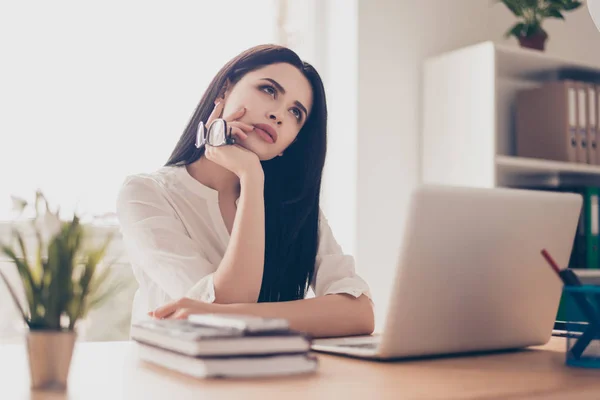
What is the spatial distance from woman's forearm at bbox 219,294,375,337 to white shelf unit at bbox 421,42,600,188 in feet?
4.92

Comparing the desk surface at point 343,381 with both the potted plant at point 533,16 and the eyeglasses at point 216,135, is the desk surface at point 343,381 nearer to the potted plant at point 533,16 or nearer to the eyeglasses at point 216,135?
the eyeglasses at point 216,135

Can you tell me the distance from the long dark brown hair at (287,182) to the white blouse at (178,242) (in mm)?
46

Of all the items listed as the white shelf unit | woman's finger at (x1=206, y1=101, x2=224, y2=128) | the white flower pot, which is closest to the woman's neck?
woman's finger at (x1=206, y1=101, x2=224, y2=128)

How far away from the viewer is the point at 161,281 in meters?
1.64

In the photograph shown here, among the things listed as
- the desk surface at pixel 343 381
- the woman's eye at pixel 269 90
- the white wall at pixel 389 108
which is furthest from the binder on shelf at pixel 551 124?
the desk surface at pixel 343 381

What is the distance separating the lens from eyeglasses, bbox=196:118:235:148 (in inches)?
66.0

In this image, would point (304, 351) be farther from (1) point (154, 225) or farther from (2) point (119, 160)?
(2) point (119, 160)

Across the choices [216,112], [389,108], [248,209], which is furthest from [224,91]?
[389,108]

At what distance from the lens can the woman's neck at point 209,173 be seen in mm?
1880

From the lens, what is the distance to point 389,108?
308cm

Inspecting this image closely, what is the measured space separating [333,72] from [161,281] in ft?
5.52

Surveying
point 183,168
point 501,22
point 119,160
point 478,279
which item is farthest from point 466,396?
point 501,22

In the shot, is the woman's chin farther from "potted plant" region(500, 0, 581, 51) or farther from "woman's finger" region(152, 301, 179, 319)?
"potted plant" region(500, 0, 581, 51)

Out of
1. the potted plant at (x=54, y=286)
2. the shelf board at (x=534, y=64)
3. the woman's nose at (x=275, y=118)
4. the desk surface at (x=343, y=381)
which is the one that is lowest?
the desk surface at (x=343, y=381)
